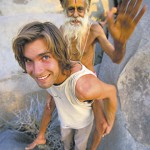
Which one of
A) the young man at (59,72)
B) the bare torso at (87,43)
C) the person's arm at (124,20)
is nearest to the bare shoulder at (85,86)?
the young man at (59,72)

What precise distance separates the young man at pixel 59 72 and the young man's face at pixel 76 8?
0.49m

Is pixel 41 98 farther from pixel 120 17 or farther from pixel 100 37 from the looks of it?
pixel 120 17

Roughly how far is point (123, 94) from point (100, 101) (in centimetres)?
55

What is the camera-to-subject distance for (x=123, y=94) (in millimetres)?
2359

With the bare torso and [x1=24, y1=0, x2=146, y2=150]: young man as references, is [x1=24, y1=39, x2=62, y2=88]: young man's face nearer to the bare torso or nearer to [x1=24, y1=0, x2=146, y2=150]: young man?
[x1=24, y1=0, x2=146, y2=150]: young man

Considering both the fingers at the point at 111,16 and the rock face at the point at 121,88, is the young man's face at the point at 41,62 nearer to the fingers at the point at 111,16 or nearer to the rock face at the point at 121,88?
the fingers at the point at 111,16

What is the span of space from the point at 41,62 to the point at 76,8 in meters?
0.71

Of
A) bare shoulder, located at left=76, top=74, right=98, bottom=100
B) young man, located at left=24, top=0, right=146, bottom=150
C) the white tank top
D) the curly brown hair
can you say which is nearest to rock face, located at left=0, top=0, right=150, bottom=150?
young man, located at left=24, top=0, right=146, bottom=150

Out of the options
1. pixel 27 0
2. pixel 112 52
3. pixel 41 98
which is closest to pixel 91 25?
pixel 112 52

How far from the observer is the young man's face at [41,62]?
140 cm

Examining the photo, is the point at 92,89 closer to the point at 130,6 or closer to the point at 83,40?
the point at 130,6

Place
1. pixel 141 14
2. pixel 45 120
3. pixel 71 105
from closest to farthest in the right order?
pixel 141 14
pixel 71 105
pixel 45 120

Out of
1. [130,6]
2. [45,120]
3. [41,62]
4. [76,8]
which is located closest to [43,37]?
[41,62]

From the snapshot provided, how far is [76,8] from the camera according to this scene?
6.57ft
